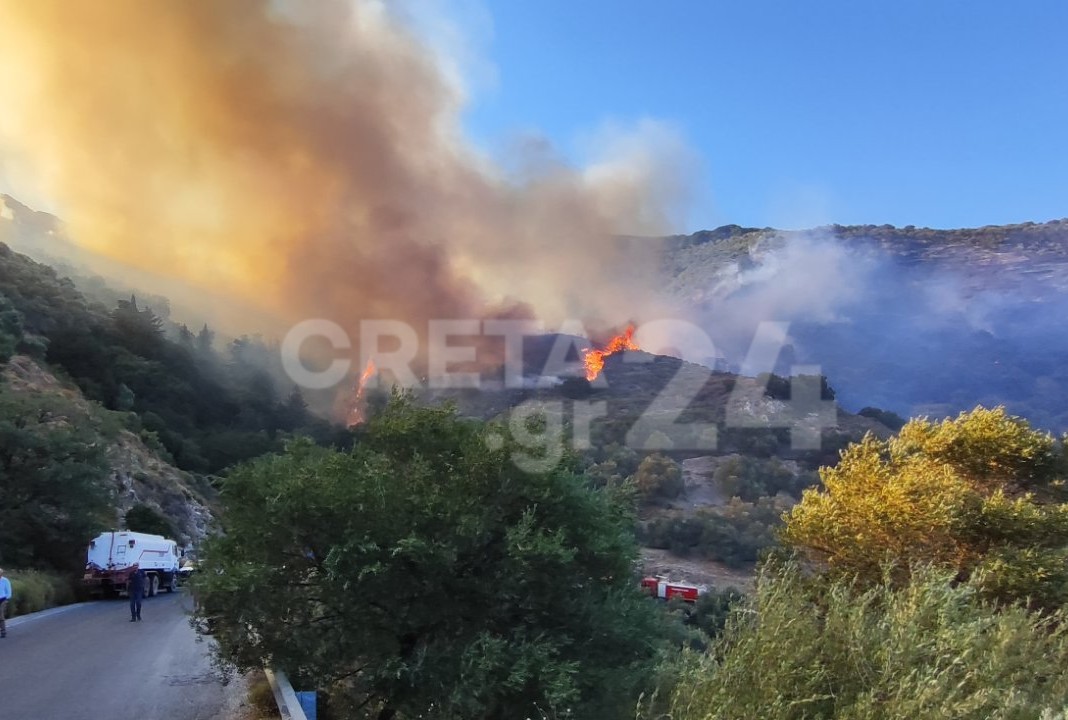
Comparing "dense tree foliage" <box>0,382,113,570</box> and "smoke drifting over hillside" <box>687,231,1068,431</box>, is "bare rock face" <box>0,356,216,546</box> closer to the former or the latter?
"dense tree foliage" <box>0,382,113,570</box>

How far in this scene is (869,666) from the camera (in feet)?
19.9

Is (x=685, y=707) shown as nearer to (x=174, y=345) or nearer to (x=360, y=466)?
(x=360, y=466)

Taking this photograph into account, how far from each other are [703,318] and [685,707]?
17614cm

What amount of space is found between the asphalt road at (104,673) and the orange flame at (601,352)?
318 ft

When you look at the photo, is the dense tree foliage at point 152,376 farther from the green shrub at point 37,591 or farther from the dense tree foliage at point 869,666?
the dense tree foliage at point 869,666

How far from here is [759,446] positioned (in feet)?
342

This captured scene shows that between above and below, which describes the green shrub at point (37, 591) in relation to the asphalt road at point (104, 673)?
below

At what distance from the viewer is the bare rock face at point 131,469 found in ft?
126

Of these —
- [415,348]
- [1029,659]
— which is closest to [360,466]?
[1029,659]

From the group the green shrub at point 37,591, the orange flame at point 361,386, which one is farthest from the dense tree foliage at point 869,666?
the orange flame at point 361,386

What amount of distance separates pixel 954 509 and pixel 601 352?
328 feet

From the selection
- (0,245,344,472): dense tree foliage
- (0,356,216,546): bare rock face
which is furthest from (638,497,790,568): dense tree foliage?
(0,356,216,546): bare rock face

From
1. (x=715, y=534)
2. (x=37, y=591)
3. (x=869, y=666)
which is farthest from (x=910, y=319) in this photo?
(x=869, y=666)

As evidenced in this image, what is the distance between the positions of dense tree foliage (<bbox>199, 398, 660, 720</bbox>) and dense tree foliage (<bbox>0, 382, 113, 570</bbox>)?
17.7 meters
